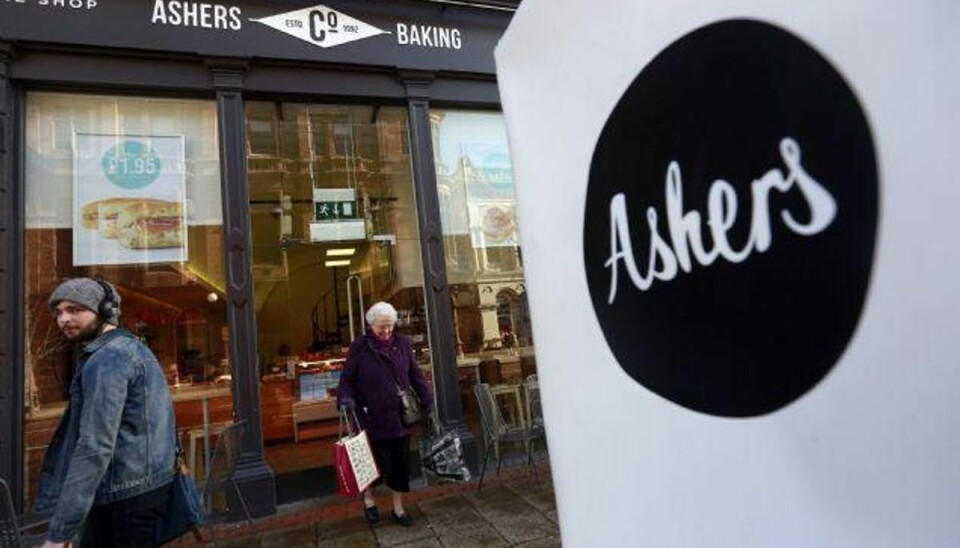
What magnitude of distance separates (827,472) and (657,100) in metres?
0.49

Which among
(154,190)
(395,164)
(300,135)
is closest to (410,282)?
(395,164)

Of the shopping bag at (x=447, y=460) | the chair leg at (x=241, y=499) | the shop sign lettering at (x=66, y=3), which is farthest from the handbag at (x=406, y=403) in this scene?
the shop sign lettering at (x=66, y=3)

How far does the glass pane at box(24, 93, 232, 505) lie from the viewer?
5051 millimetres

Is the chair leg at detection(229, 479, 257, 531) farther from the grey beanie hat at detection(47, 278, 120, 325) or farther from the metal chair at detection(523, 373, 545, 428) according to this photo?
the metal chair at detection(523, 373, 545, 428)

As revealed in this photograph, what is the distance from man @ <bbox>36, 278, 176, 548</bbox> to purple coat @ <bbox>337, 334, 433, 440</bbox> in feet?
6.19

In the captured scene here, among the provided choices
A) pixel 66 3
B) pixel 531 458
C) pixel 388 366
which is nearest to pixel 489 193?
pixel 388 366

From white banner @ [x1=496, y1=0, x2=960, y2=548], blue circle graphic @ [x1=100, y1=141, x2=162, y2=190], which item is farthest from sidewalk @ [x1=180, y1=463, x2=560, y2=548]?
white banner @ [x1=496, y1=0, x2=960, y2=548]

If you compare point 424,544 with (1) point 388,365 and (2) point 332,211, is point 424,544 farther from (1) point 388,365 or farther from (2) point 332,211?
(2) point 332,211

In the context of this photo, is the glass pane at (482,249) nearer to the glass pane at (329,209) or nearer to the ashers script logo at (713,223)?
the glass pane at (329,209)

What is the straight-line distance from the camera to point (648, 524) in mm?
828

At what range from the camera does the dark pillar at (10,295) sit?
4.67m

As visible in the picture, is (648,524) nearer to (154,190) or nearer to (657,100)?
(657,100)

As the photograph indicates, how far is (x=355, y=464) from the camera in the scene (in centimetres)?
423

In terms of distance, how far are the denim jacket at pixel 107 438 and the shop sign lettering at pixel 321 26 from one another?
426cm
